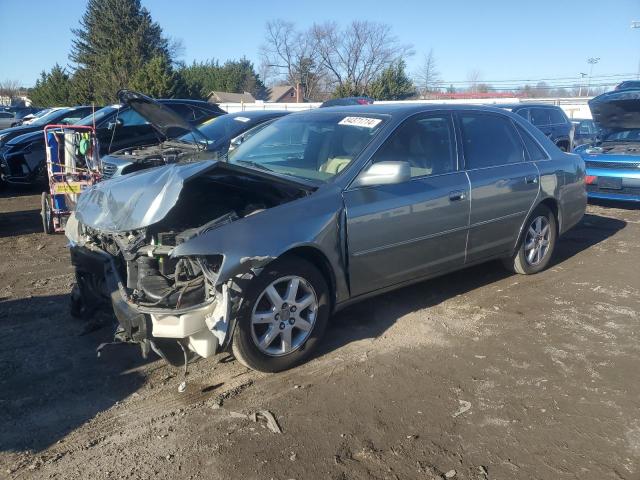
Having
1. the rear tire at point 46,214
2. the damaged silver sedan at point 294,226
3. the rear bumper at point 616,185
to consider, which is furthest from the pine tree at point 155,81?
the damaged silver sedan at point 294,226

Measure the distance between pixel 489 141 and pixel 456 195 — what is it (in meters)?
0.90

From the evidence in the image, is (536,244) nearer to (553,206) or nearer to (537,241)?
(537,241)

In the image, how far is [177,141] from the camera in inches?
276

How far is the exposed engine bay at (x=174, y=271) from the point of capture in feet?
10.2

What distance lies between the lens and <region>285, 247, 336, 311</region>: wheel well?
3.60m

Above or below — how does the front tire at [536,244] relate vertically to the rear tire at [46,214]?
below

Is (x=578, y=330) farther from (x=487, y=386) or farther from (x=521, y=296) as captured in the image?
(x=487, y=386)

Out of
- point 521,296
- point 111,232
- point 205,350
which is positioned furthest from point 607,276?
point 111,232

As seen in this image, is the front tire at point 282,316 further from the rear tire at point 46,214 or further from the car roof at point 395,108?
the rear tire at point 46,214

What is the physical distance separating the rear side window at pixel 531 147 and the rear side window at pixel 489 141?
10cm

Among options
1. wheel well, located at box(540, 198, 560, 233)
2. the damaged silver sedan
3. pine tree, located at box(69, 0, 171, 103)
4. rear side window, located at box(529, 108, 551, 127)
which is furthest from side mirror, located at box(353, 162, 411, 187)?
pine tree, located at box(69, 0, 171, 103)

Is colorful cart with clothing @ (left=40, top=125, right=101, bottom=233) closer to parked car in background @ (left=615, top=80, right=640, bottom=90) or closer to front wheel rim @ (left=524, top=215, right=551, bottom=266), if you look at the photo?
front wheel rim @ (left=524, top=215, right=551, bottom=266)

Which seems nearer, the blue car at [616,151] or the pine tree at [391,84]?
the blue car at [616,151]

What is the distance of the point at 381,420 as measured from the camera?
10.0 ft
